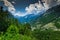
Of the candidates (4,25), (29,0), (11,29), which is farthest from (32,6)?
(11,29)

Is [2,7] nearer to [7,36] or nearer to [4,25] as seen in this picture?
[4,25]

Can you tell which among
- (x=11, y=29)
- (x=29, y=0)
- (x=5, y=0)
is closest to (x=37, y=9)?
(x=29, y=0)

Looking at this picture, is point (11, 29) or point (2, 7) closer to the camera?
point (11, 29)

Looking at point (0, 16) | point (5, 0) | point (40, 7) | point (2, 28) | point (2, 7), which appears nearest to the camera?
point (2, 28)

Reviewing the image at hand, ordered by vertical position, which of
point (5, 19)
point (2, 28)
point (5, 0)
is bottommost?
point (2, 28)

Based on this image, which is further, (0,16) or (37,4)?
(37,4)

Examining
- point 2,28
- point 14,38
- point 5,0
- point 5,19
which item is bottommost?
point 14,38

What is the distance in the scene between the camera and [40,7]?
736 inches

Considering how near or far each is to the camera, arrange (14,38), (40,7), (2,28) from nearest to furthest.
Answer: (14,38)
(2,28)
(40,7)

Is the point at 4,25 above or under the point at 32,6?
under

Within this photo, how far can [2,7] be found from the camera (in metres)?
13.7

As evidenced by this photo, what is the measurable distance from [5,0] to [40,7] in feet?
15.1

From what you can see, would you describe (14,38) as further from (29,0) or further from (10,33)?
(29,0)

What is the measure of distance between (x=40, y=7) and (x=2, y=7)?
18.8ft
